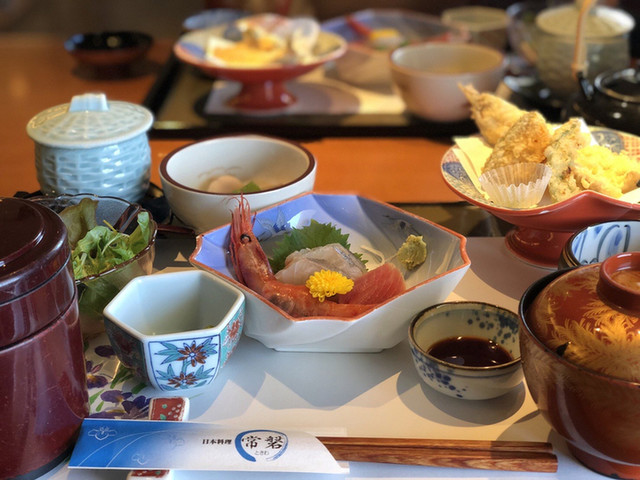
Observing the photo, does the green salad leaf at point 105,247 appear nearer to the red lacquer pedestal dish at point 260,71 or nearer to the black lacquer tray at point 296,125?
the black lacquer tray at point 296,125

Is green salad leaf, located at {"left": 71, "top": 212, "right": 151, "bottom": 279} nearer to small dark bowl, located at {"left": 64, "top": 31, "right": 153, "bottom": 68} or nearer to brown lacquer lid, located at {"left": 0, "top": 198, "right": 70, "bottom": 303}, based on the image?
brown lacquer lid, located at {"left": 0, "top": 198, "right": 70, "bottom": 303}

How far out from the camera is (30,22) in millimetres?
3795

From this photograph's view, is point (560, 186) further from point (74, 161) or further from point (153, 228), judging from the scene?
point (74, 161)

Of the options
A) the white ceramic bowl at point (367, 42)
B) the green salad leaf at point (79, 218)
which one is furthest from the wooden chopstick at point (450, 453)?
the white ceramic bowl at point (367, 42)

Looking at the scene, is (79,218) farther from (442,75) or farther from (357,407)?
(442,75)

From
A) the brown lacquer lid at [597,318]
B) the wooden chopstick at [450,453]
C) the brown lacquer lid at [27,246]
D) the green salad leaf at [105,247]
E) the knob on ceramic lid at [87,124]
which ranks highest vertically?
the brown lacquer lid at [27,246]

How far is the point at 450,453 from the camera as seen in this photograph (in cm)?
75

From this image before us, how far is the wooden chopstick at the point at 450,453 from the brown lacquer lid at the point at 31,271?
12.6 inches

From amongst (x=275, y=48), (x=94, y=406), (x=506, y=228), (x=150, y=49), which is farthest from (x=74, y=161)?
(x=150, y=49)

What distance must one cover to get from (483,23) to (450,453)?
1864mm

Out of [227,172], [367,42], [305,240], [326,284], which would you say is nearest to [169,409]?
[326,284]

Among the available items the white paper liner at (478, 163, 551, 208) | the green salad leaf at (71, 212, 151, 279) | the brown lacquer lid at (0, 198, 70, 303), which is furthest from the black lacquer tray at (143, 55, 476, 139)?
the brown lacquer lid at (0, 198, 70, 303)

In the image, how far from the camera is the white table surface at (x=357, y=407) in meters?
0.75

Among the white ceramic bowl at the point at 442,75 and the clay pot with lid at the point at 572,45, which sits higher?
the clay pot with lid at the point at 572,45
